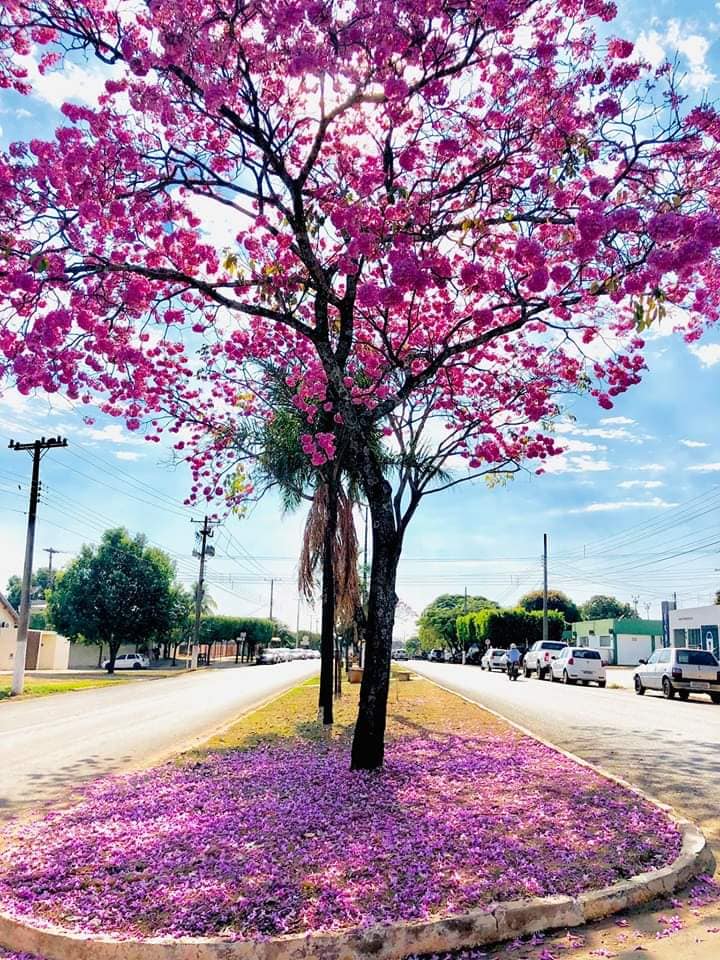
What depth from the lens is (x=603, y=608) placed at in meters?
124

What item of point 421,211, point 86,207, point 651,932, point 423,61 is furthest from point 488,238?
point 651,932

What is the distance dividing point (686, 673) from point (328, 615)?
49.5 ft

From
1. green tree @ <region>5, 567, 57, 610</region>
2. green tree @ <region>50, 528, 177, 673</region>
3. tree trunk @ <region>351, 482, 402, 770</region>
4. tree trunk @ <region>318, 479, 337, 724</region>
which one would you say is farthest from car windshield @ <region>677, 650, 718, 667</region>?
green tree @ <region>5, 567, 57, 610</region>

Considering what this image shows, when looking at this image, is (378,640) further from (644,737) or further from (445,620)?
(445,620)

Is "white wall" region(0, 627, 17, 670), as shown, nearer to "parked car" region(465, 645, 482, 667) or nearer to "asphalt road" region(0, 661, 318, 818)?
"asphalt road" region(0, 661, 318, 818)

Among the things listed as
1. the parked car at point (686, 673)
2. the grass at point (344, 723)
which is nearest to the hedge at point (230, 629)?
the parked car at point (686, 673)

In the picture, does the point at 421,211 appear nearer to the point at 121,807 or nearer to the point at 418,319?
the point at 418,319

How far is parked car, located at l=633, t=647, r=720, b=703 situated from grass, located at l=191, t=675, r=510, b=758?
842cm

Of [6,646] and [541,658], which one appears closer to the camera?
[541,658]

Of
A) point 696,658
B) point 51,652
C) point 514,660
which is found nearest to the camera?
point 696,658

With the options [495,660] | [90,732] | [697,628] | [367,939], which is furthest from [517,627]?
[367,939]

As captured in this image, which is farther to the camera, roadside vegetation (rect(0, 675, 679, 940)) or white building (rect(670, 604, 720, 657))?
white building (rect(670, 604, 720, 657))

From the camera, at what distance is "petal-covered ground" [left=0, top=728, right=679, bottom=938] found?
457cm

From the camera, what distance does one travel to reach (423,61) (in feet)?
25.9
